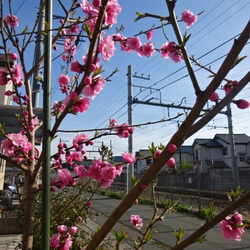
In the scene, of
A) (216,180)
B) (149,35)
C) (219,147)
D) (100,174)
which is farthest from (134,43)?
(219,147)

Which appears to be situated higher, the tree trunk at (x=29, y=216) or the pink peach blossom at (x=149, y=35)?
the pink peach blossom at (x=149, y=35)

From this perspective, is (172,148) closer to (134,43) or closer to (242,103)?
(242,103)

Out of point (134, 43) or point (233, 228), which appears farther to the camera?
point (134, 43)

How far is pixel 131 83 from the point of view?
16.1m

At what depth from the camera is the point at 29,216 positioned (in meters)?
1.51

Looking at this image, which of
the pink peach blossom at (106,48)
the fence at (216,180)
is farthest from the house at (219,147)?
the pink peach blossom at (106,48)

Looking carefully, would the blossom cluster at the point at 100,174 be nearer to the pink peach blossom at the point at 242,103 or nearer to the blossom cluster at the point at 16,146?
the blossom cluster at the point at 16,146

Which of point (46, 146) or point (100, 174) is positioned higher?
point (46, 146)

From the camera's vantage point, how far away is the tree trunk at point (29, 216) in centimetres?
146

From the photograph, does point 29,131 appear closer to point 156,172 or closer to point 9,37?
point 9,37

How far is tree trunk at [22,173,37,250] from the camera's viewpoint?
57.6 inches

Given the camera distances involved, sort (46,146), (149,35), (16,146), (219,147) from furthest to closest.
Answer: (219,147)
(149,35)
(16,146)
(46,146)

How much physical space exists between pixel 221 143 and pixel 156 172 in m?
40.0

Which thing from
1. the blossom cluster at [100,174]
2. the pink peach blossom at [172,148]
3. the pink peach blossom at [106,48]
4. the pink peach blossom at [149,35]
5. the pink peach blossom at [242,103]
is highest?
the pink peach blossom at [149,35]
